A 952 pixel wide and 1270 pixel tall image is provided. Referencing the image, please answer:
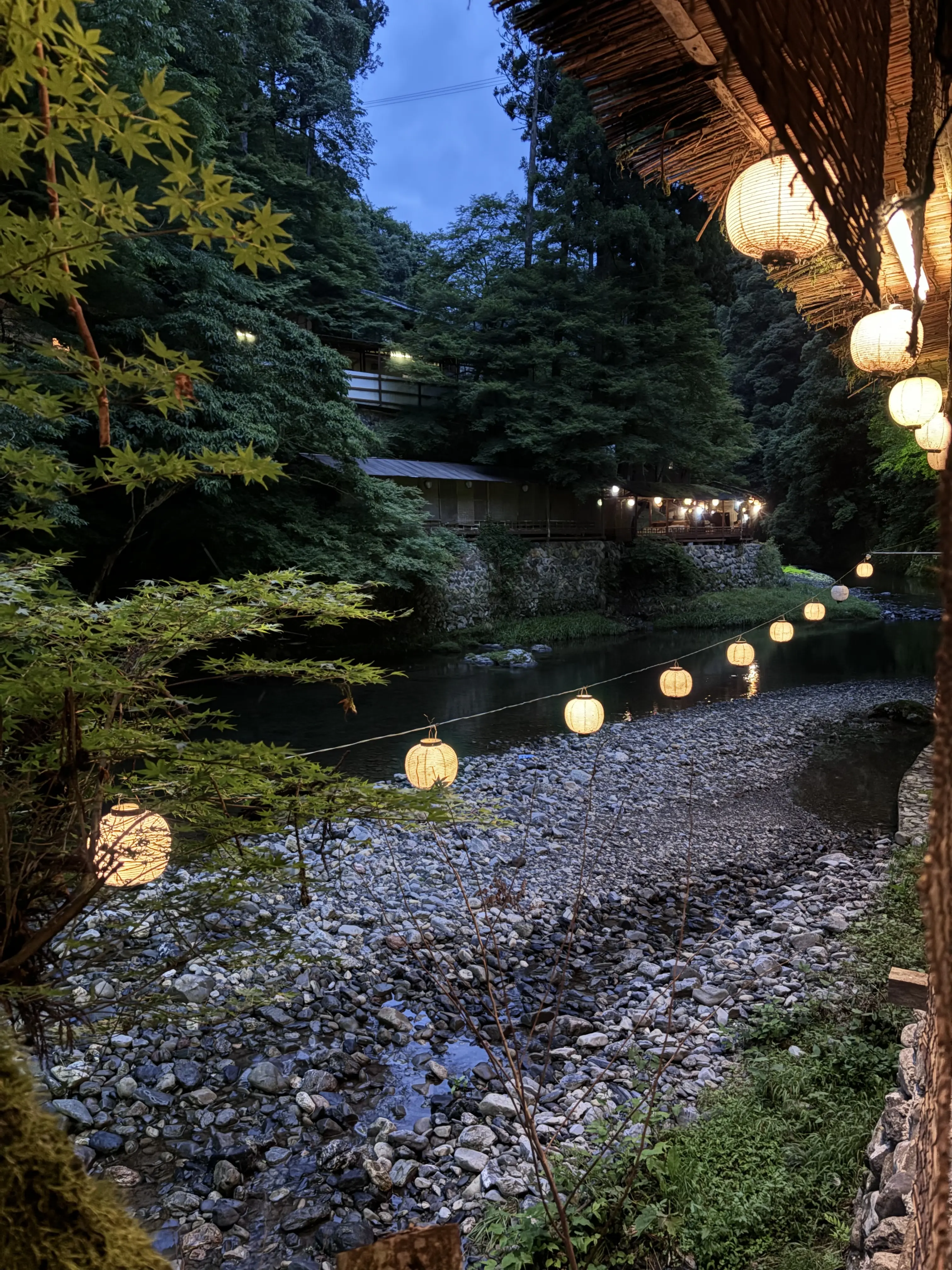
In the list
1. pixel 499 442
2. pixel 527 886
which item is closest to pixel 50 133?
pixel 527 886

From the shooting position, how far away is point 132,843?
10.5 feet

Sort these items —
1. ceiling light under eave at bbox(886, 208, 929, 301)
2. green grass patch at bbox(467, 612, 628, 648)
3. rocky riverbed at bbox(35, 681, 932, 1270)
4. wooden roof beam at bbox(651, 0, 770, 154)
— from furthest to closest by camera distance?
green grass patch at bbox(467, 612, 628, 648) < rocky riverbed at bbox(35, 681, 932, 1270) < ceiling light under eave at bbox(886, 208, 929, 301) < wooden roof beam at bbox(651, 0, 770, 154)

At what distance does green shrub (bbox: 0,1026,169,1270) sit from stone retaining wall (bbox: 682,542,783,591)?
2250cm

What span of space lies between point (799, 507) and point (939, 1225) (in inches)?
1222

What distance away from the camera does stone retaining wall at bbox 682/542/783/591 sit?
22781 mm

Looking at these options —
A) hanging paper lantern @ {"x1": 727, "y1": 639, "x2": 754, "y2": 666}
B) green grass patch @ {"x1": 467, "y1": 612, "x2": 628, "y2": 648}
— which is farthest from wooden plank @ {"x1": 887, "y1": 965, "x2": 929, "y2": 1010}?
green grass patch @ {"x1": 467, "y1": 612, "x2": 628, "y2": 648}

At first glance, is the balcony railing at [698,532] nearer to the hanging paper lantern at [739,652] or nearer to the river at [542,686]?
the river at [542,686]

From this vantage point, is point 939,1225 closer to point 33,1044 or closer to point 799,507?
point 33,1044

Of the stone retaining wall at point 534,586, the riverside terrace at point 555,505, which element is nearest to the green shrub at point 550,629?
the stone retaining wall at point 534,586

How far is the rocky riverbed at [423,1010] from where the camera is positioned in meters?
3.54

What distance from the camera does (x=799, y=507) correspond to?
2834cm

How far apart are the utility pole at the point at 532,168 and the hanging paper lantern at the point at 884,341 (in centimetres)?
1784

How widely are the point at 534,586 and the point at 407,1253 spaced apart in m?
18.6

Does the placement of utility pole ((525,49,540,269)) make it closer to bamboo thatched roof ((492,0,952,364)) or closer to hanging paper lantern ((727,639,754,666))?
hanging paper lantern ((727,639,754,666))
